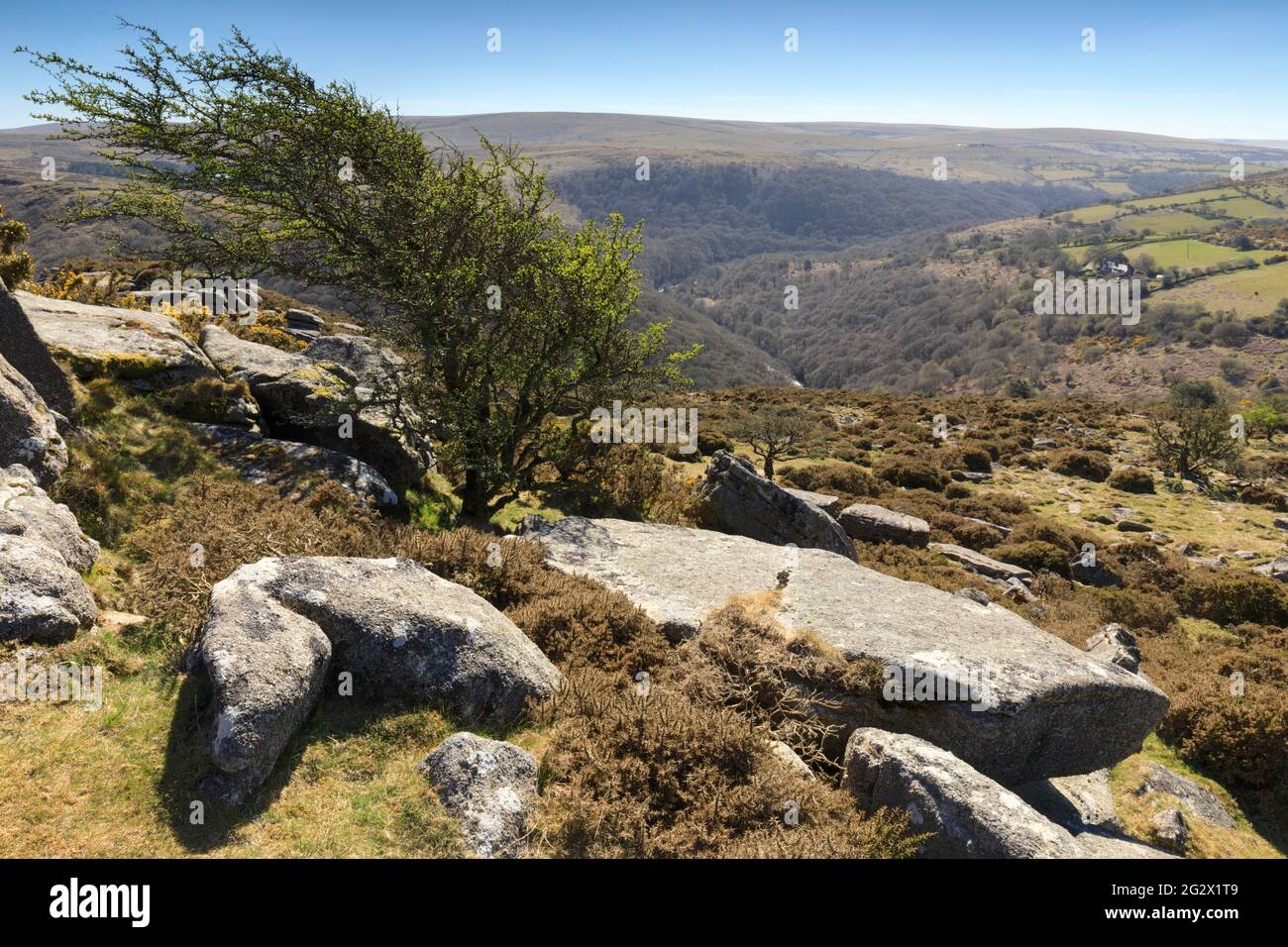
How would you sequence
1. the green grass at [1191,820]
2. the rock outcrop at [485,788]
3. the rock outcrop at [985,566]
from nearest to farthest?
1. the rock outcrop at [485,788]
2. the green grass at [1191,820]
3. the rock outcrop at [985,566]

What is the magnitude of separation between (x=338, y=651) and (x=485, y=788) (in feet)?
8.24

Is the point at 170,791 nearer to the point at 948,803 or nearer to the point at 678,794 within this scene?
the point at 678,794

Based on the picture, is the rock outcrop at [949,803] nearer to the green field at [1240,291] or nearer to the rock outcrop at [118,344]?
the rock outcrop at [118,344]

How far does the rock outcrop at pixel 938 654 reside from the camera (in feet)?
28.1

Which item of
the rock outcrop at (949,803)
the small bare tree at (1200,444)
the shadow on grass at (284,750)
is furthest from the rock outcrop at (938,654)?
the small bare tree at (1200,444)

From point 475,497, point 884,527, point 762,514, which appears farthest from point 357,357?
point 884,527

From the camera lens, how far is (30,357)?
10.4m

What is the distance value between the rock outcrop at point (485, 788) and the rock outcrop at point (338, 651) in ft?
3.25

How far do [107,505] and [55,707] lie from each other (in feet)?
15.2

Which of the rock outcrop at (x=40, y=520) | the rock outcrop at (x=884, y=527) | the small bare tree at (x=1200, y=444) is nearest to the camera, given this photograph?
the rock outcrop at (x=40, y=520)

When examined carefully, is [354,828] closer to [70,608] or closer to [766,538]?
[70,608]

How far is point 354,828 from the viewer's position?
571cm

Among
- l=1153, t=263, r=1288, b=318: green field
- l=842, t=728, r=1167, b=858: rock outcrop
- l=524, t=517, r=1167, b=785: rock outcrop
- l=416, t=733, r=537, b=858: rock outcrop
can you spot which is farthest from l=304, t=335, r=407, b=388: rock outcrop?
l=1153, t=263, r=1288, b=318: green field

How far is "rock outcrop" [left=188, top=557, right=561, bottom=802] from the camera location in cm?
586
